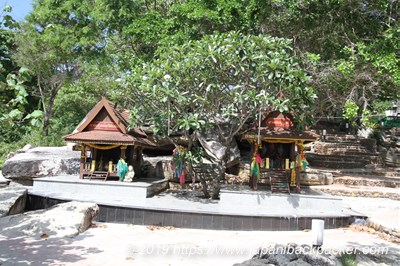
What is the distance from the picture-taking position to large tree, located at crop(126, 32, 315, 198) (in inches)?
402

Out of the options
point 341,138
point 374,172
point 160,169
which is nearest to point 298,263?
point 160,169

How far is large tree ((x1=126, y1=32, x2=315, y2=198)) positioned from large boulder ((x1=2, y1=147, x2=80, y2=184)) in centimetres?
587

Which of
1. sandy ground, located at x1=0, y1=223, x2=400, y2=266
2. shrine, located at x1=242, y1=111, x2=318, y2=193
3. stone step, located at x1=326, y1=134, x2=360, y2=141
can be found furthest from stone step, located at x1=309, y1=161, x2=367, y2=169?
sandy ground, located at x1=0, y1=223, x2=400, y2=266

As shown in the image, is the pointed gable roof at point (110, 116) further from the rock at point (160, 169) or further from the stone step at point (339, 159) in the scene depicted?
the stone step at point (339, 159)

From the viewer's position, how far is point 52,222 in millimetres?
8703

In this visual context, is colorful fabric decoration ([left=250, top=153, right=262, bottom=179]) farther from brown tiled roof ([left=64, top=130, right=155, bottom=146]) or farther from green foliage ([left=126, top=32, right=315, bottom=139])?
brown tiled roof ([left=64, top=130, right=155, bottom=146])

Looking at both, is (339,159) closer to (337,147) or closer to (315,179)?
(337,147)

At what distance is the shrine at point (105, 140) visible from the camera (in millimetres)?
12773

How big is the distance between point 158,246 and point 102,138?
6.01m

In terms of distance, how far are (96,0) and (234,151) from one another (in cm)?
973

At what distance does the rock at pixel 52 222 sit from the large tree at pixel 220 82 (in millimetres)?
3532

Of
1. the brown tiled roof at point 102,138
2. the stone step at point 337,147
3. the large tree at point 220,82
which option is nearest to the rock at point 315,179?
the large tree at point 220,82

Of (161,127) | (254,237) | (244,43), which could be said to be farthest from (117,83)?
(254,237)

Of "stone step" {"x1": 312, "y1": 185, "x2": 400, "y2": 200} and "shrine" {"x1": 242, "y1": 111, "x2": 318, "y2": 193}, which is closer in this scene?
"shrine" {"x1": 242, "y1": 111, "x2": 318, "y2": 193}
